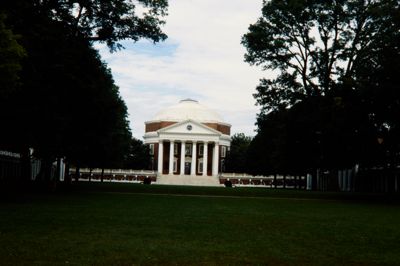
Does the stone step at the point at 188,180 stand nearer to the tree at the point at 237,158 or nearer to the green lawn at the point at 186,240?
the tree at the point at 237,158

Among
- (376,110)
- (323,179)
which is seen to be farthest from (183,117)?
(376,110)

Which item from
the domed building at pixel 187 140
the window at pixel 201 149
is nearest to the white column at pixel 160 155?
the domed building at pixel 187 140

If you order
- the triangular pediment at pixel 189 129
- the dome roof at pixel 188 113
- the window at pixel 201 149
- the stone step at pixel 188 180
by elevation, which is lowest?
the stone step at pixel 188 180

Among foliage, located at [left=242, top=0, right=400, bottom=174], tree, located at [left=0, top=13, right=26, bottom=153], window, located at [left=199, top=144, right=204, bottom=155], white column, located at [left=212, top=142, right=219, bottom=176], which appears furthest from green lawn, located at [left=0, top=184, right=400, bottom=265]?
window, located at [left=199, top=144, right=204, bottom=155]

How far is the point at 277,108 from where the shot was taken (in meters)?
42.9

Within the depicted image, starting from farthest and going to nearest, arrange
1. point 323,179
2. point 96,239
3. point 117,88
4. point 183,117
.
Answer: point 183,117, point 323,179, point 117,88, point 96,239

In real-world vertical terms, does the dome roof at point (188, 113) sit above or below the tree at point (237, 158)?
above

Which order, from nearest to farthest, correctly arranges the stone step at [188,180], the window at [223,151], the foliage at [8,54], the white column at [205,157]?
1. the foliage at [8,54]
2. the stone step at [188,180]
3. the white column at [205,157]
4. the window at [223,151]

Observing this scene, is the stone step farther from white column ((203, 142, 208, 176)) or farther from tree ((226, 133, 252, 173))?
white column ((203, 142, 208, 176))

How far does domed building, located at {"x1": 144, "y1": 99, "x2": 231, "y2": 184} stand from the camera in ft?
402

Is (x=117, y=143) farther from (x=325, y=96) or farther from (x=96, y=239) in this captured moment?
(x=96, y=239)

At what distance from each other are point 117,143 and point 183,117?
7175 centimetres

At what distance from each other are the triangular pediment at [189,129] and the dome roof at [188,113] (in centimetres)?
874

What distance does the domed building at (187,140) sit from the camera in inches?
4825
